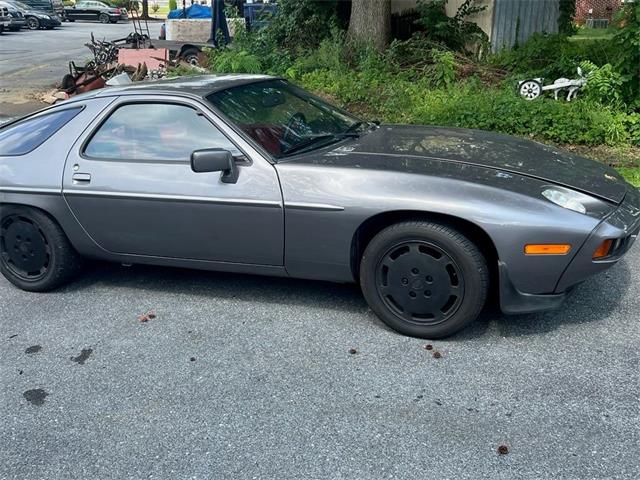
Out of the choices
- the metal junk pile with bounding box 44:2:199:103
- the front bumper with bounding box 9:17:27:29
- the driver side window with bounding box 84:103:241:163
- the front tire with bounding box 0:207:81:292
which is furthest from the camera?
the front bumper with bounding box 9:17:27:29

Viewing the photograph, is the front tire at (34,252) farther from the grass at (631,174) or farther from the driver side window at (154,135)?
the grass at (631,174)

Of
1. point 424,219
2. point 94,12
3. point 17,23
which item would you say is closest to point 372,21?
point 424,219

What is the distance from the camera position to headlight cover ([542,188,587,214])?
133 inches

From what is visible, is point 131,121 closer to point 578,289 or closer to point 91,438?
point 91,438

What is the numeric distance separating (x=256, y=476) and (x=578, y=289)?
8.39 feet

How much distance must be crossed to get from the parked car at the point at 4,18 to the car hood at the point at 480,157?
99.4 ft

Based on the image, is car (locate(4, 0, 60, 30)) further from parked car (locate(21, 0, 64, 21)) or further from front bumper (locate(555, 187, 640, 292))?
front bumper (locate(555, 187, 640, 292))

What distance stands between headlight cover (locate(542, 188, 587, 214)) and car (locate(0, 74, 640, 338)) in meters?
0.01

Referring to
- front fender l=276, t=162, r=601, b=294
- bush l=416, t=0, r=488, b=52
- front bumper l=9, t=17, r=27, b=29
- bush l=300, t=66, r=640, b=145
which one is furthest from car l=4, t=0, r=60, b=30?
front fender l=276, t=162, r=601, b=294

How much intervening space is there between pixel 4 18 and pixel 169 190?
100.0 ft

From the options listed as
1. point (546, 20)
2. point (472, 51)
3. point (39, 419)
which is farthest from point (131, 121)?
point (546, 20)

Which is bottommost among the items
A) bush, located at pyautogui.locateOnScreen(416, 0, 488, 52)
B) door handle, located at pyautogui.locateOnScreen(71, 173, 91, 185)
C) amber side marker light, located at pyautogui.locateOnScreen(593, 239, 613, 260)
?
amber side marker light, located at pyautogui.locateOnScreen(593, 239, 613, 260)

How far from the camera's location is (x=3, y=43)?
25000mm

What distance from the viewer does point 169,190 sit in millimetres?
3924
